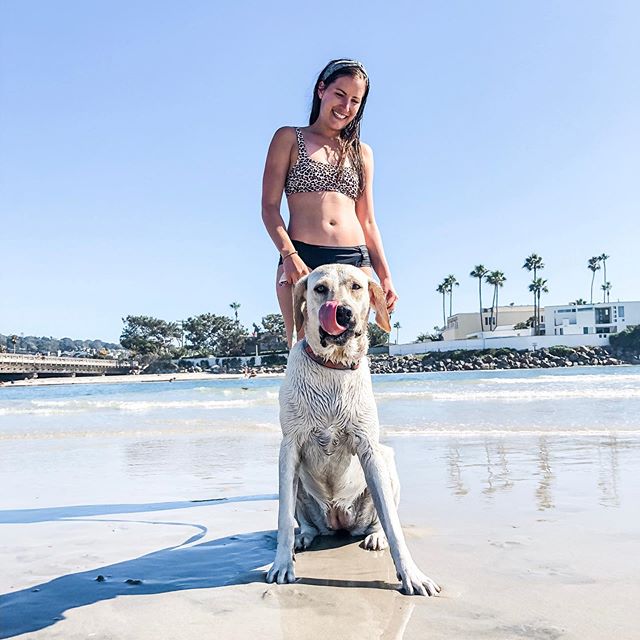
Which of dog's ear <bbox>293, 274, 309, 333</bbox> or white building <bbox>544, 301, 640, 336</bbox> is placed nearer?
dog's ear <bbox>293, 274, 309, 333</bbox>

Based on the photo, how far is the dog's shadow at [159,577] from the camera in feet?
8.38

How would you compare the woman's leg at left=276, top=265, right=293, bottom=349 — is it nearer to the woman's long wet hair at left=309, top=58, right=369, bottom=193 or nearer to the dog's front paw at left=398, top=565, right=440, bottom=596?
the woman's long wet hair at left=309, top=58, right=369, bottom=193

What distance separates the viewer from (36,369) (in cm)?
9250

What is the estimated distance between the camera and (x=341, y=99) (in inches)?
149

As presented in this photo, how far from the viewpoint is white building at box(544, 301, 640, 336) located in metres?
82.5

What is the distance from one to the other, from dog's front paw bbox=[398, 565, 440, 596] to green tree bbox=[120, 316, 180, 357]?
11283cm

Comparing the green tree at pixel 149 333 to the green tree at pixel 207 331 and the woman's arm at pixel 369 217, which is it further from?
the woman's arm at pixel 369 217

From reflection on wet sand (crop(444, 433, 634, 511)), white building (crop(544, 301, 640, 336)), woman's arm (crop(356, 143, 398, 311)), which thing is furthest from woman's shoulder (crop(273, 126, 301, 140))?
white building (crop(544, 301, 640, 336))

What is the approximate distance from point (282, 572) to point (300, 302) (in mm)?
1249

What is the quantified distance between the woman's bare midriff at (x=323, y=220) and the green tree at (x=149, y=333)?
111758mm

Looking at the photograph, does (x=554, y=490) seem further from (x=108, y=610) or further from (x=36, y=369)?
(x=36, y=369)

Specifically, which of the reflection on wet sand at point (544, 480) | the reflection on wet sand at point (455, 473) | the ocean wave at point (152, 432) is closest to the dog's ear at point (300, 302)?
the reflection on wet sand at point (544, 480)

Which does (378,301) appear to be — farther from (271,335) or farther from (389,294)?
(271,335)

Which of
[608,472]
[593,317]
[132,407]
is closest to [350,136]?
[608,472]
